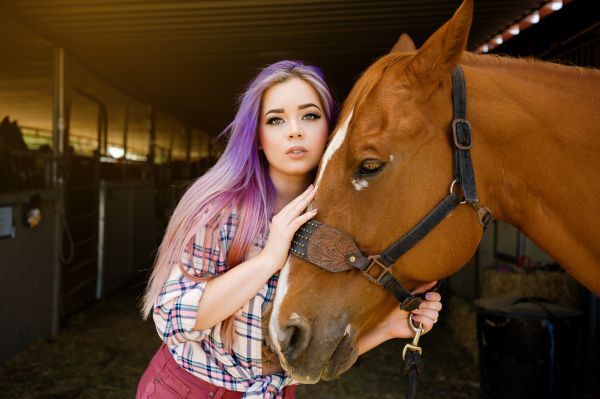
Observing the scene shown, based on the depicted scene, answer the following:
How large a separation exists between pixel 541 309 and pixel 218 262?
2.60m

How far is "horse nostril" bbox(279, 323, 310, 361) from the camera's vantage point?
1.34 m

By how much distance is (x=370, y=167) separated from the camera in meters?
1.41

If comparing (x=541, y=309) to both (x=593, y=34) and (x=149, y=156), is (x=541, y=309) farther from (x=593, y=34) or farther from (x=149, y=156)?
(x=149, y=156)

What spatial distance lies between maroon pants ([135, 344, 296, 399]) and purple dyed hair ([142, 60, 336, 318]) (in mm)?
183

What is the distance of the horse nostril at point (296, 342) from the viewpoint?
1343 mm

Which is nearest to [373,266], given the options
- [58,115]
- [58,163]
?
[58,163]

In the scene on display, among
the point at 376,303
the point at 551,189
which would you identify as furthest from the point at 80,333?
the point at 551,189

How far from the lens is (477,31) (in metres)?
4.71

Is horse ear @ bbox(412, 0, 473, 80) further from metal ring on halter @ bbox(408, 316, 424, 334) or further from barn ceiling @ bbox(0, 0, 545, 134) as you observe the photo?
barn ceiling @ bbox(0, 0, 545, 134)

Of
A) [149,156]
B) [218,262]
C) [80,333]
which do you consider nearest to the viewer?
[218,262]

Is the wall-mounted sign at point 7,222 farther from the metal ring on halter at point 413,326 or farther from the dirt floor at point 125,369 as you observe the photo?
the metal ring on halter at point 413,326

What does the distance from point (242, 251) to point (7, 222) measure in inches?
140

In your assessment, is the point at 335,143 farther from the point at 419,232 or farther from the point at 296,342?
the point at 296,342

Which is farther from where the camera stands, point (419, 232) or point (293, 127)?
point (293, 127)
